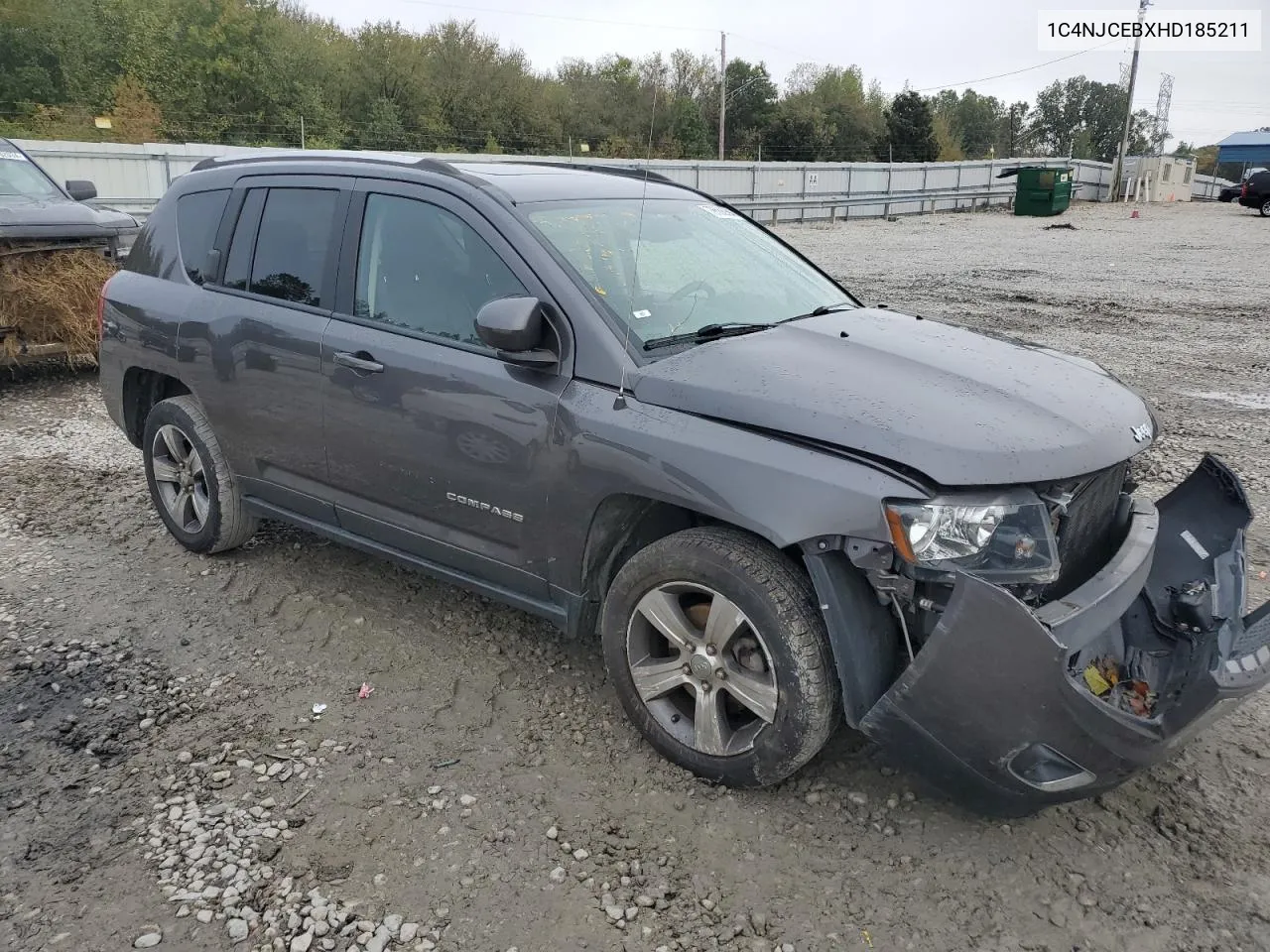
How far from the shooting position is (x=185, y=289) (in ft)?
14.8

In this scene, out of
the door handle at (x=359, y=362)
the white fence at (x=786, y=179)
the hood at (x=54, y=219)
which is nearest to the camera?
the door handle at (x=359, y=362)

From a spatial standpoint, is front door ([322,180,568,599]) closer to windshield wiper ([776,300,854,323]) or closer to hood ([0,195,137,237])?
windshield wiper ([776,300,854,323])

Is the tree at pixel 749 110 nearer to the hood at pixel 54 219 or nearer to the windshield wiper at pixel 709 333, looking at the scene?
the hood at pixel 54 219

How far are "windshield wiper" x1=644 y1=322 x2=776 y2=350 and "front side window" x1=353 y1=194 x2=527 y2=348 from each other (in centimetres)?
52

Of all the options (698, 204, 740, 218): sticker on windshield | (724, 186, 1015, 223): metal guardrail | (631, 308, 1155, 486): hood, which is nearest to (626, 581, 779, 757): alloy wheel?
(631, 308, 1155, 486): hood

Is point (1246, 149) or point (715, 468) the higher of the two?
point (1246, 149)

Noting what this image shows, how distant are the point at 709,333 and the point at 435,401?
3.33 feet

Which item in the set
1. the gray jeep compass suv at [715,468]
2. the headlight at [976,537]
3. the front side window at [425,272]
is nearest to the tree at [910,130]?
the gray jeep compass suv at [715,468]

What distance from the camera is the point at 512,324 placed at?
3076 mm

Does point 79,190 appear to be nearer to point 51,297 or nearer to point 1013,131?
point 51,297

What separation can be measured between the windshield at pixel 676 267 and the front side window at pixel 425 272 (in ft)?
→ 0.87

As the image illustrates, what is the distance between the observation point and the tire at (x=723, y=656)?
2781 millimetres

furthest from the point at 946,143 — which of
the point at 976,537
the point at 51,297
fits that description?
the point at 976,537

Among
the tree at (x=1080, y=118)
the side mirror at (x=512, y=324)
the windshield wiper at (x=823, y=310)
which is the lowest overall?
the windshield wiper at (x=823, y=310)
